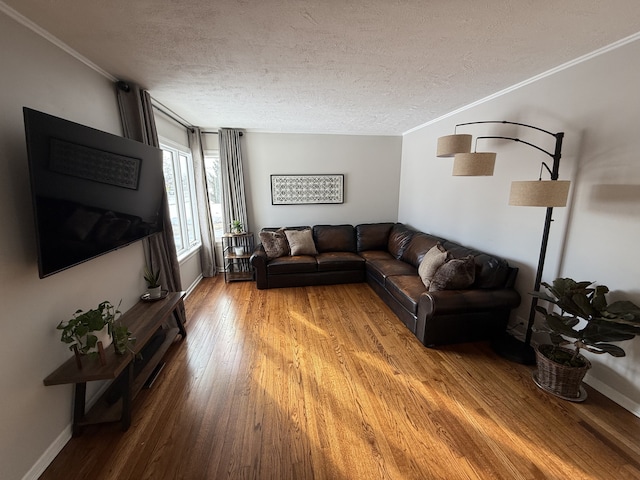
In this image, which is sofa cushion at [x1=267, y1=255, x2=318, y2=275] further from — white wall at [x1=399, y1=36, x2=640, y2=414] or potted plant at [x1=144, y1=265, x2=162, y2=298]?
white wall at [x1=399, y1=36, x2=640, y2=414]

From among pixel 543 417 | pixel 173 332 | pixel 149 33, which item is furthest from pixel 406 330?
pixel 149 33

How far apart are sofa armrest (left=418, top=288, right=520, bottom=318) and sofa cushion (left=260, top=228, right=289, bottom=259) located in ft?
7.85

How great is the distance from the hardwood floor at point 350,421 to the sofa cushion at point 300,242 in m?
1.82

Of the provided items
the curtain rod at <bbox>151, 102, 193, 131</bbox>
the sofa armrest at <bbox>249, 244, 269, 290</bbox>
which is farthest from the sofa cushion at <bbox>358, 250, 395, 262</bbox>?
the curtain rod at <bbox>151, 102, 193, 131</bbox>

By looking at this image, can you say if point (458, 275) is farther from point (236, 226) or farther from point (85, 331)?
point (236, 226)

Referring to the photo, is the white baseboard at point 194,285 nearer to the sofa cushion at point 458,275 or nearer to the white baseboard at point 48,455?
the white baseboard at point 48,455

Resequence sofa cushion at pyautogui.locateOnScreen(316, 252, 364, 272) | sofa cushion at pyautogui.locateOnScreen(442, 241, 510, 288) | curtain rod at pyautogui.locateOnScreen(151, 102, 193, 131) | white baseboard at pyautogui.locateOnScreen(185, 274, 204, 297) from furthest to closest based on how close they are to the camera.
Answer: sofa cushion at pyautogui.locateOnScreen(316, 252, 364, 272) → white baseboard at pyautogui.locateOnScreen(185, 274, 204, 297) → curtain rod at pyautogui.locateOnScreen(151, 102, 193, 131) → sofa cushion at pyautogui.locateOnScreen(442, 241, 510, 288)

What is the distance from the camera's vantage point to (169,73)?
82.2 inches

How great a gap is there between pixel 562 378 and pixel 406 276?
159 centimetres

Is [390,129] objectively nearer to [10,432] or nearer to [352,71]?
[352,71]

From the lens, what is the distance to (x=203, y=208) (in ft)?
14.1

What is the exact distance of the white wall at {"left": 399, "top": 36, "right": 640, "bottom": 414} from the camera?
1.73 m

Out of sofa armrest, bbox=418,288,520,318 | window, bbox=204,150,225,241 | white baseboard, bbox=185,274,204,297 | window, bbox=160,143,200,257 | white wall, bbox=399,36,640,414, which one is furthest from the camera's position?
window, bbox=204,150,225,241

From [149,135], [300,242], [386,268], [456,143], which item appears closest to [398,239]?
[386,268]
